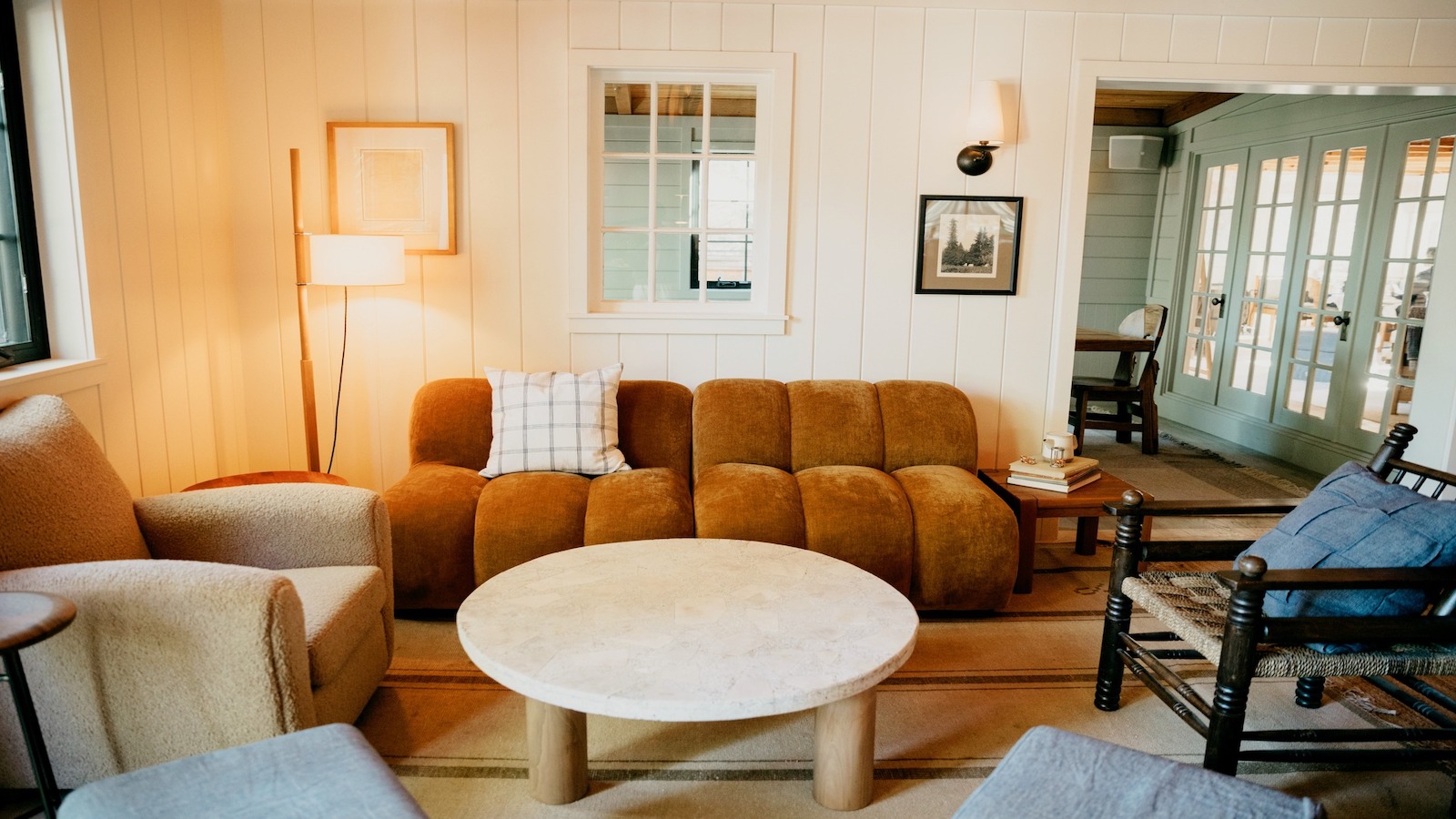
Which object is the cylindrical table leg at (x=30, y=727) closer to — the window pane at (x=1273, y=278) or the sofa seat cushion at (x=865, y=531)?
the sofa seat cushion at (x=865, y=531)

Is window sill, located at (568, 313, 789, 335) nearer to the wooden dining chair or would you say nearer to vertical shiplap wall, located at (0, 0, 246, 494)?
vertical shiplap wall, located at (0, 0, 246, 494)

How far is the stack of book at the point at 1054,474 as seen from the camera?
3.41 metres

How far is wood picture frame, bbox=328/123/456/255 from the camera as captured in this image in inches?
143

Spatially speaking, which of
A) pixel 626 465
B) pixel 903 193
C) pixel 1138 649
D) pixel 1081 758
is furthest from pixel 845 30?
pixel 1081 758

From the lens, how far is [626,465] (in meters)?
3.47

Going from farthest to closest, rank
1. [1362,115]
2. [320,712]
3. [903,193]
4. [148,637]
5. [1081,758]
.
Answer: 1. [1362,115]
2. [903,193]
3. [320,712]
4. [148,637]
5. [1081,758]

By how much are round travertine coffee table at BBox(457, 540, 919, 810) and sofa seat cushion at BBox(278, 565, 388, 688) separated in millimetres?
293

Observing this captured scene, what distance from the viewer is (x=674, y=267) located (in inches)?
269

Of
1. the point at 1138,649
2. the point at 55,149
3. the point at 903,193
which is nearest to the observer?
the point at 1138,649

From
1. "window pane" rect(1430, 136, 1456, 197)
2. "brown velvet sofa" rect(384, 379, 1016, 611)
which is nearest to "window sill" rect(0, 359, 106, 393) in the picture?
"brown velvet sofa" rect(384, 379, 1016, 611)

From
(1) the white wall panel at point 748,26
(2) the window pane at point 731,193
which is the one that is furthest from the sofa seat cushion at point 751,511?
(2) the window pane at point 731,193

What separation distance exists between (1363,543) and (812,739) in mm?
1439

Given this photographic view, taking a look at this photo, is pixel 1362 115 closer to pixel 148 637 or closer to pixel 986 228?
pixel 986 228

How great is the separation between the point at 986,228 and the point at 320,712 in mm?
3099
